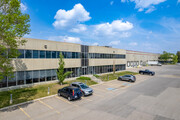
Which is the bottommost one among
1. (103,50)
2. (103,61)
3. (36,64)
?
(36,64)

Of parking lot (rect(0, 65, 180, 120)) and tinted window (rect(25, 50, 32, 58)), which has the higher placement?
tinted window (rect(25, 50, 32, 58))

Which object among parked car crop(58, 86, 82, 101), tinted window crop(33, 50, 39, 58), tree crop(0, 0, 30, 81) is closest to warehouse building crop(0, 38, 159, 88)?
tinted window crop(33, 50, 39, 58)

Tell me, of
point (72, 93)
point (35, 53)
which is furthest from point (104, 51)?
point (72, 93)

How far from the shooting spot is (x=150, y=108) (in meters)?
11.5

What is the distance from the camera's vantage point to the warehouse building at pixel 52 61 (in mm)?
18172

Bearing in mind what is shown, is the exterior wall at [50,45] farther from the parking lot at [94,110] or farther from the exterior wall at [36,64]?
the parking lot at [94,110]

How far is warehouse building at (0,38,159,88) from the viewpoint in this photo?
59.6 feet

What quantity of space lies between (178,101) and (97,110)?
11.1 m

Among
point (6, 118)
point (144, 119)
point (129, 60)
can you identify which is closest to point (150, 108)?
point (144, 119)

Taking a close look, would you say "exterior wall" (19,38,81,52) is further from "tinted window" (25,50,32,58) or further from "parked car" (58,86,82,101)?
"parked car" (58,86,82,101)

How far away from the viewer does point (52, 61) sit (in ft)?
72.3

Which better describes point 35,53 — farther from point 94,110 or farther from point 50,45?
point 94,110

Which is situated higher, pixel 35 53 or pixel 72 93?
pixel 35 53

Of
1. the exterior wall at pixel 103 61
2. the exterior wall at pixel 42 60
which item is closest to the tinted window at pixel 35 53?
the exterior wall at pixel 42 60
